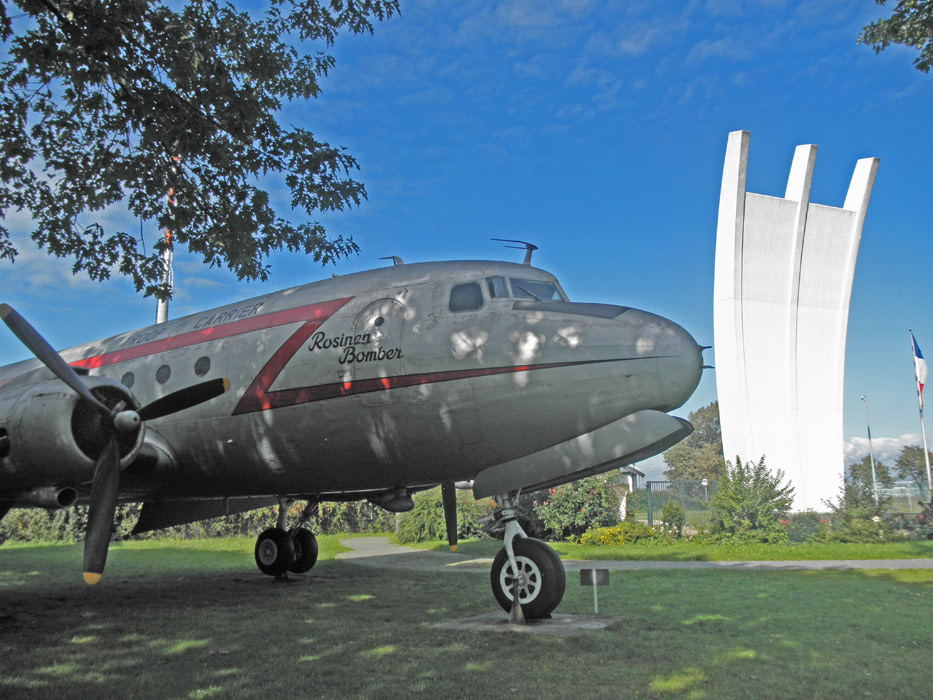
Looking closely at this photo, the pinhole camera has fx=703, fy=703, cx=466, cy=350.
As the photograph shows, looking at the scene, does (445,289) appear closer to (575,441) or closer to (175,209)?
(575,441)

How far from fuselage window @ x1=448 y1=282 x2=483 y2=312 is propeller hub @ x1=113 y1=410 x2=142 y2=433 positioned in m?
3.75

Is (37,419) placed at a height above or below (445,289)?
below

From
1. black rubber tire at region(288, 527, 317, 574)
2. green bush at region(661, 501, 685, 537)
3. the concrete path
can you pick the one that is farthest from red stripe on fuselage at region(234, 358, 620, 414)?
green bush at region(661, 501, 685, 537)

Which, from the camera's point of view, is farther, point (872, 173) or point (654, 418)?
point (872, 173)

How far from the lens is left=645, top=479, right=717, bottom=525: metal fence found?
2441 centimetres

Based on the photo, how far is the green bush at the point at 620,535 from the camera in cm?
2152

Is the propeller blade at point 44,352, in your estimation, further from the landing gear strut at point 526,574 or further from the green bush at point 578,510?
the green bush at point 578,510

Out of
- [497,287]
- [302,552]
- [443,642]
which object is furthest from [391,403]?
[302,552]

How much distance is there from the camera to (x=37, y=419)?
7.50 metres

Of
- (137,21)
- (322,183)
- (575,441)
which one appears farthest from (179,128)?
(575,441)

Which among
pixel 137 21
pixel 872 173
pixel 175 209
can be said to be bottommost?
pixel 175 209

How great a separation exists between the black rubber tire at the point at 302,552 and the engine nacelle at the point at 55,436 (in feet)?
22.2

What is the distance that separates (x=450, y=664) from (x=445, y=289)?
4.15 metres

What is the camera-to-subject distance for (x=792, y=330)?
33.4 m
